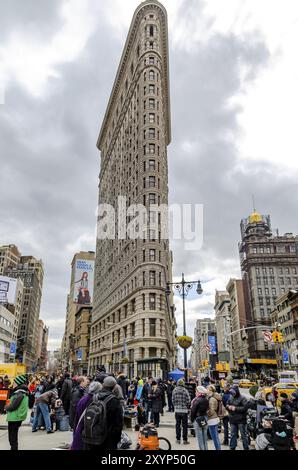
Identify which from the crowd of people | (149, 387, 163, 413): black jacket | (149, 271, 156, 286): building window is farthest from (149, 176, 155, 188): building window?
(149, 387, 163, 413): black jacket

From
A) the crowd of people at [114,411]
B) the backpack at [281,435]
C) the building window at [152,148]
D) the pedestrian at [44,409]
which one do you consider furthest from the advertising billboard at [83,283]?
the backpack at [281,435]

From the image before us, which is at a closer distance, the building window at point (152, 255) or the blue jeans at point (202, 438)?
the blue jeans at point (202, 438)

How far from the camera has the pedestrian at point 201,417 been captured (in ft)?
30.8

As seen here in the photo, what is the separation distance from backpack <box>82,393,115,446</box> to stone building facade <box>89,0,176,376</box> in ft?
116

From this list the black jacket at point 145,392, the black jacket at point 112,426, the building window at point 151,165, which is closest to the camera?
the black jacket at point 112,426

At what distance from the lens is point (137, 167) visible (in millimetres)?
60125

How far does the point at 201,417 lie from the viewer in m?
9.53

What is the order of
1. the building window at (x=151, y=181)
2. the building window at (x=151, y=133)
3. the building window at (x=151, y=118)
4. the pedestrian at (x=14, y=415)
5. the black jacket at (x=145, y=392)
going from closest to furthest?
the pedestrian at (x=14, y=415)
the black jacket at (x=145, y=392)
the building window at (x=151, y=181)
the building window at (x=151, y=133)
the building window at (x=151, y=118)

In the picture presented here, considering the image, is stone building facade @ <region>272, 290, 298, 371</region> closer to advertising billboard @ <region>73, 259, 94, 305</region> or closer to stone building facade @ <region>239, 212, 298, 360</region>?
stone building facade @ <region>239, 212, 298, 360</region>

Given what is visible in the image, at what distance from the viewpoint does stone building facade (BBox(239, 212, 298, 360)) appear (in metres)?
106

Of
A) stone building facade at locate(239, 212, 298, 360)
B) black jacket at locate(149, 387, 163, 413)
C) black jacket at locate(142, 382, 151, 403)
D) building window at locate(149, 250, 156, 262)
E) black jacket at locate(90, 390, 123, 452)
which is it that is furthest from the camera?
stone building facade at locate(239, 212, 298, 360)

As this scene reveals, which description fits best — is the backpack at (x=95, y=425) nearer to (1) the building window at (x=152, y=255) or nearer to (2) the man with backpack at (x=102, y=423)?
(2) the man with backpack at (x=102, y=423)
